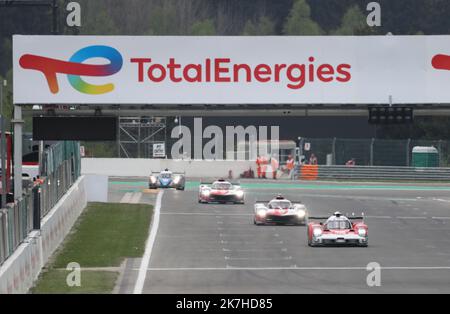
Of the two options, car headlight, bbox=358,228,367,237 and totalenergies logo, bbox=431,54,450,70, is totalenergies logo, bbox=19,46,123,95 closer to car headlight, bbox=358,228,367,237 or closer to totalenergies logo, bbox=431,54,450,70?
car headlight, bbox=358,228,367,237

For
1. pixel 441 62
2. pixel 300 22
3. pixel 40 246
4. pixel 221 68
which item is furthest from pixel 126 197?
pixel 300 22

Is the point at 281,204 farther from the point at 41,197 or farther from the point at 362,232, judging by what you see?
the point at 41,197

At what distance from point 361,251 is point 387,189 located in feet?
115

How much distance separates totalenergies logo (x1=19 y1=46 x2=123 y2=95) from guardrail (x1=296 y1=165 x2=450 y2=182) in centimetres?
4055

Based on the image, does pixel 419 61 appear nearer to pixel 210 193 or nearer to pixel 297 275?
pixel 297 275

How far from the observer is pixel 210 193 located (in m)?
54.7

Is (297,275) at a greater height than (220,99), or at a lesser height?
lesser

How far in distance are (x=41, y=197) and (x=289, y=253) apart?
689cm

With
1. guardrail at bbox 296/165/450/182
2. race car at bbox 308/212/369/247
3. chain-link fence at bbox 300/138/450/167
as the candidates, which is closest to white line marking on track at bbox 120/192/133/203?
guardrail at bbox 296/165/450/182

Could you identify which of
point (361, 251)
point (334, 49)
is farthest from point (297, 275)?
point (334, 49)

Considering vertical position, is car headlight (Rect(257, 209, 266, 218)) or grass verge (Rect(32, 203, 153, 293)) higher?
car headlight (Rect(257, 209, 266, 218))

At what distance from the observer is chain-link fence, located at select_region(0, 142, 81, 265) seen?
2447cm

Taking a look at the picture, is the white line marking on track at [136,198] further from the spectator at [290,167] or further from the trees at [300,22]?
the trees at [300,22]

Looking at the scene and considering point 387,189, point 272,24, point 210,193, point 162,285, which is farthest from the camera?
point 272,24
